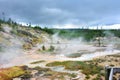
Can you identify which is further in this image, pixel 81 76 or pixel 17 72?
pixel 17 72

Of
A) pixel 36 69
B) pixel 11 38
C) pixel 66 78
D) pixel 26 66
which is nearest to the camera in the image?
pixel 66 78

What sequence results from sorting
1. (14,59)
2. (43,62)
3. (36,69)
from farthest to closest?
(14,59) → (43,62) → (36,69)

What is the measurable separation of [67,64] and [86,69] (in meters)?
5.89

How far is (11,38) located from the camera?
7888cm

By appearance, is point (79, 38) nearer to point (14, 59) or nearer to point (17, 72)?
point (14, 59)

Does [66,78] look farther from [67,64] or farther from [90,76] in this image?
[67,64]

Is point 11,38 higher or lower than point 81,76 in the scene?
higher

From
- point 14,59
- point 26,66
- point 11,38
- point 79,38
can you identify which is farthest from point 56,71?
point 79,38

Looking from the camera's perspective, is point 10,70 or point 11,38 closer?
point 10,70

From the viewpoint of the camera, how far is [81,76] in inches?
1443

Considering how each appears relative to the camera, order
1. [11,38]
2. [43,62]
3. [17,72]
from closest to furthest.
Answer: [17,72], [43,62], [11,38]

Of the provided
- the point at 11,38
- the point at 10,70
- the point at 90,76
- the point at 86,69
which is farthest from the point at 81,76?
the point at 11,38

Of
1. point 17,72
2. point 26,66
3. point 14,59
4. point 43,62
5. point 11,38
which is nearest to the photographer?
point 17,72

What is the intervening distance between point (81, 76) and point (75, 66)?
22.3ft
